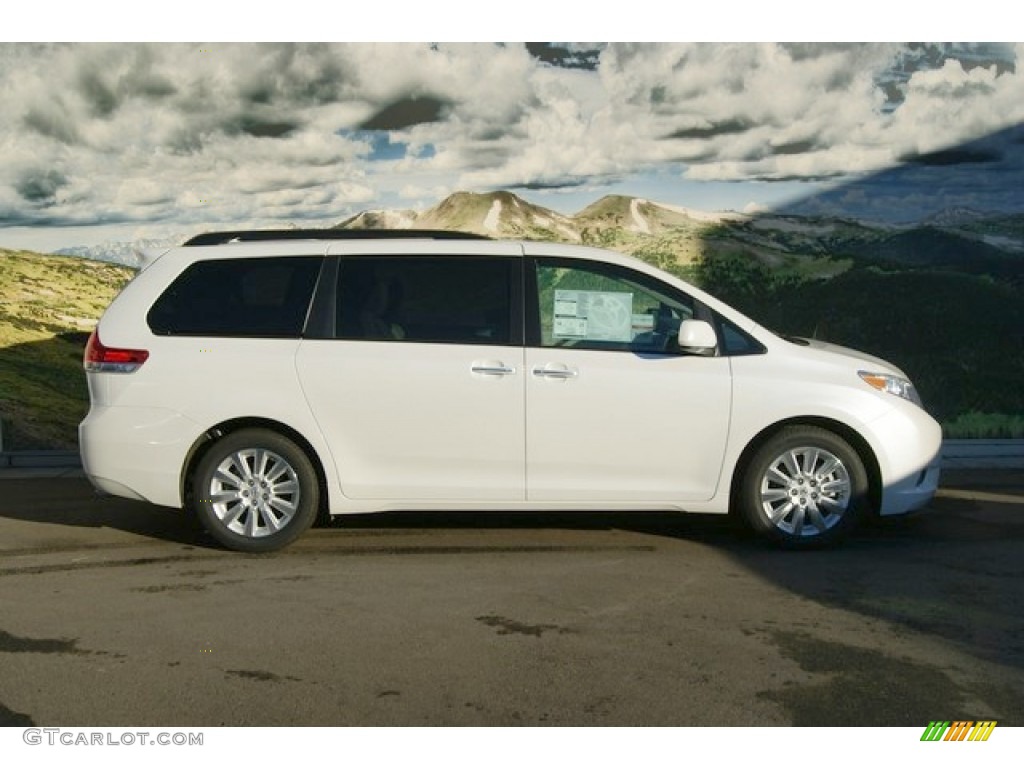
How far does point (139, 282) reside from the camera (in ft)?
23.2

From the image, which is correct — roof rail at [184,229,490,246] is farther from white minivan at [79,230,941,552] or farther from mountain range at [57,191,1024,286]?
mountain range at [57,191,1024,286]

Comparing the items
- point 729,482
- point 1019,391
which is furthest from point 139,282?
point 1019,391

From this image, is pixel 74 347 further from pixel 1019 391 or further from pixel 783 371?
pixel 1019 391

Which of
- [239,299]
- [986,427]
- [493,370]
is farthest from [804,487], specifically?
[986,427]

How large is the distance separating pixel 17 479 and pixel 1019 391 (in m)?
8.50

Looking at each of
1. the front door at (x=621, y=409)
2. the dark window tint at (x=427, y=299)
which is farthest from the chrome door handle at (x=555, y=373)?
the dark window tint at (x=427, y=299)

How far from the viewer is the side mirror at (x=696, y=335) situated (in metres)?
6.75

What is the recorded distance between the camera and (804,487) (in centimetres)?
691

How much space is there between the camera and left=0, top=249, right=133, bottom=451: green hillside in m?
10.5

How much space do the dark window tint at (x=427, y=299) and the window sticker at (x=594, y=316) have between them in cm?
29

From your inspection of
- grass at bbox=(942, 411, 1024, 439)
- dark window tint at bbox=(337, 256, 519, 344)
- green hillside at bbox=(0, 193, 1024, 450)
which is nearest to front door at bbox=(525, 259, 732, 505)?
dark window tint at bbox=(337, 256, 519, 344)

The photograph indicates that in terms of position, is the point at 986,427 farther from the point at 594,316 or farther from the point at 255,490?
the point at 255,490

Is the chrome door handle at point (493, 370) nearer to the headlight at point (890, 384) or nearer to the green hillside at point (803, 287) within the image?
the headlight at point (890, 384)

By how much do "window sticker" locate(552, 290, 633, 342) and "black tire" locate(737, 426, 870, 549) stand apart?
41.2 inches
